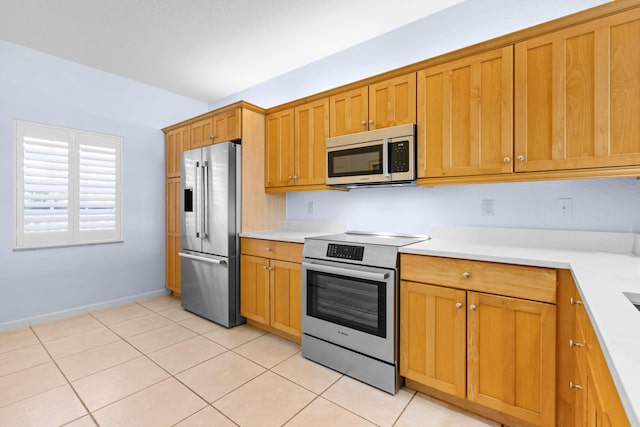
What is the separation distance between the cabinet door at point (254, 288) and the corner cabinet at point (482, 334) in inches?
52.1

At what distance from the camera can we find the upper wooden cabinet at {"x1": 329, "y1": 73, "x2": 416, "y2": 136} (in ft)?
7.33

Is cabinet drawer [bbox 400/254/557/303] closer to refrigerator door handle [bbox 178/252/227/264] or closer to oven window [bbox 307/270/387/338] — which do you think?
oven window [bbox 307/270/387/338]

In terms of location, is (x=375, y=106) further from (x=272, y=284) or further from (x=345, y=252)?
(x=272, y=284)

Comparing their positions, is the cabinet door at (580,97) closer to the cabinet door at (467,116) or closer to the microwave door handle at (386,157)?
the cabinet door at (467,116)

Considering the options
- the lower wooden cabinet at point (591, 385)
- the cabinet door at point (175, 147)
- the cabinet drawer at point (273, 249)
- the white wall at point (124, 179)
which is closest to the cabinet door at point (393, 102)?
the cabinet drawer at point (273, 249)

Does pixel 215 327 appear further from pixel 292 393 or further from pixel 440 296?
pixel 440 296

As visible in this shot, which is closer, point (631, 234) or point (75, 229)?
point (631, 234)

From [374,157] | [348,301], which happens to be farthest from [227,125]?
[348,301]

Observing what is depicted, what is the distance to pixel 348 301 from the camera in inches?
84.3

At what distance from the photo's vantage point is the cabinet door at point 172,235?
3.77 meters

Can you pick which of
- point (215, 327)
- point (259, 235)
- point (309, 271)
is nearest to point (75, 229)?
point (215, 327)

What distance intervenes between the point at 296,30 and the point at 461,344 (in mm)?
2755

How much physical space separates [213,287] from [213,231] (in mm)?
567

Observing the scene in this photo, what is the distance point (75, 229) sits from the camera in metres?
3.24
